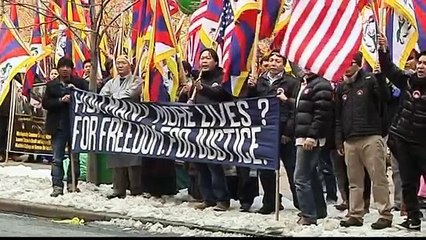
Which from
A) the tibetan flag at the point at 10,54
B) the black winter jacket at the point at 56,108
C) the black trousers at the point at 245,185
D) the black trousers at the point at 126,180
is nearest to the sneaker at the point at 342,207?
the black trousers at the point at 245,185

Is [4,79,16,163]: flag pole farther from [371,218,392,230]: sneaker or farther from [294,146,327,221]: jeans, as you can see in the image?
[371,218,392,230]: sneaker

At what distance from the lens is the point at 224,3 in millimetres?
13023

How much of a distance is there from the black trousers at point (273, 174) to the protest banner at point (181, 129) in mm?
587

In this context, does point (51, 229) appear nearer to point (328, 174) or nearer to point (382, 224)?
point (382, 224)

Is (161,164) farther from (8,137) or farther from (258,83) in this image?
(8,137)

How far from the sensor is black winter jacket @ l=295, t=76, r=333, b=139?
33.8 feet

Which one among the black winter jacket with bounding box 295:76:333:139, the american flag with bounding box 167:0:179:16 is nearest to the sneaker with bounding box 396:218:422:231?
the black winter jacket with bounding box 295:76:333:139

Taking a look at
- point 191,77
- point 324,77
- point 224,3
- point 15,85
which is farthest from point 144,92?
point 15,85

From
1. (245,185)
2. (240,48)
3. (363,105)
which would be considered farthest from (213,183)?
(363,105)

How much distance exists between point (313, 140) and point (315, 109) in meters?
0.36

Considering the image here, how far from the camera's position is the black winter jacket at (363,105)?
10133 mm

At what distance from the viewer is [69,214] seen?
11.9 meters

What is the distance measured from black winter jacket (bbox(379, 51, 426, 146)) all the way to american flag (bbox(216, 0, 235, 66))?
2.60 m

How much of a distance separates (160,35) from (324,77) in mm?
3605
